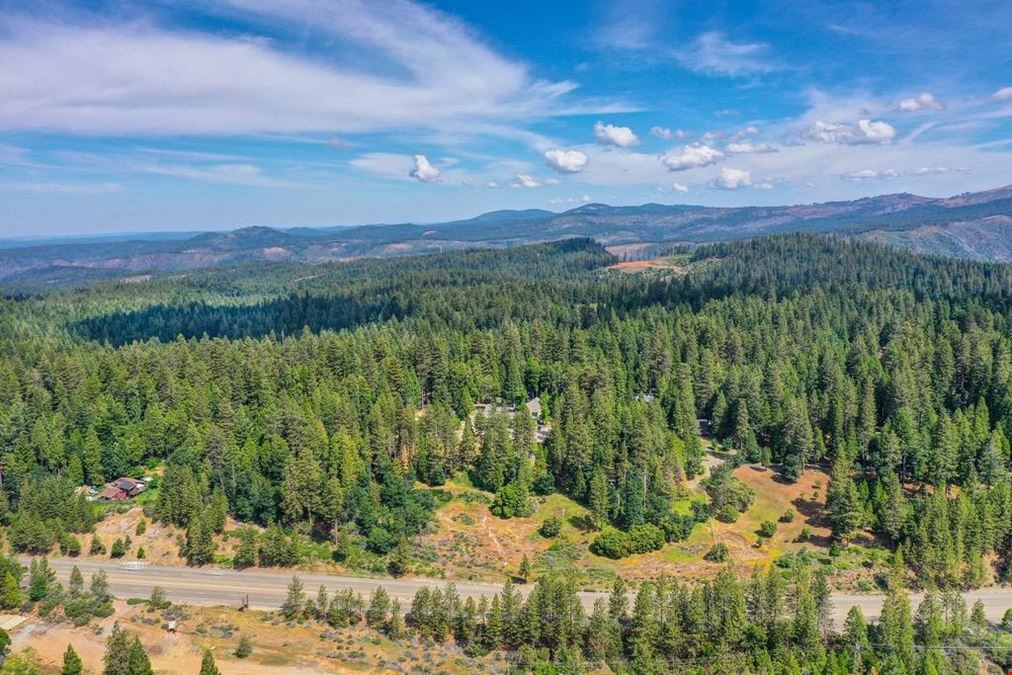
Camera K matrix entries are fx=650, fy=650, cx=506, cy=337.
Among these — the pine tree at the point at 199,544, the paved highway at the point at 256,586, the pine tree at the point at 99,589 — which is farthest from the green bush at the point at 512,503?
the pine tree at the point at 99,589

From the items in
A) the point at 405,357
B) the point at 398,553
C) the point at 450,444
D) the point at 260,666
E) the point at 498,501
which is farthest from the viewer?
the point at 405,357

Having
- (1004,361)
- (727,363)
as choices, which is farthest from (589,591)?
(1004,361)

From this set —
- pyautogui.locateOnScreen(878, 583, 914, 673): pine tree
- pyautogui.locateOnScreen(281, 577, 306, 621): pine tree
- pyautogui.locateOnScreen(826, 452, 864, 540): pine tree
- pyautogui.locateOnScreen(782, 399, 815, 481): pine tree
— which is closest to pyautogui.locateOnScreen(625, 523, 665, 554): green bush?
pyautogui.locateOnScreen(826, 452, 864, 540): pine tree

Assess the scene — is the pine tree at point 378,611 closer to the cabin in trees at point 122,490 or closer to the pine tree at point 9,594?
the pine tree at point 9,594

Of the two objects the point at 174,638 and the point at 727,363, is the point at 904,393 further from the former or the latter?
the point at 174,638

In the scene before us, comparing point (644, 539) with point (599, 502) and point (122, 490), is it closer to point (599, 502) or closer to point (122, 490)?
point (599, 502)
